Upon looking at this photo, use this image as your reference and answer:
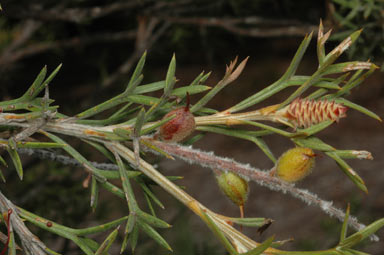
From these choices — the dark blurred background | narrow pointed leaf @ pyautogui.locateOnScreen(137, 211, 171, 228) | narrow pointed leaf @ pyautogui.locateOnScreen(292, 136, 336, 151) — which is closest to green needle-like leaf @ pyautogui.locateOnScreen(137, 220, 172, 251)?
narrow pointed leaf @ pyautogui.locateOnScreen(137, 211, 171, 228)

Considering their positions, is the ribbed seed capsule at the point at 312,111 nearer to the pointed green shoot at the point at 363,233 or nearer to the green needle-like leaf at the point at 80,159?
the pointed green shoot at the point at 363,233

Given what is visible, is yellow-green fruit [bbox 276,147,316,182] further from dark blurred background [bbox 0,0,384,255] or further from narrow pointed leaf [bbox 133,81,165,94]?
dark blurred background [bbox 0,0,384,255]

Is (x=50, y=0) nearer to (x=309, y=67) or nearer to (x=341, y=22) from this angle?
(x=341, y=22)

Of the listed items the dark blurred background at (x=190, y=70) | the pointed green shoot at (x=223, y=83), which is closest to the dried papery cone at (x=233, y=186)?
the pointed green shoot at (x=223, y=83)

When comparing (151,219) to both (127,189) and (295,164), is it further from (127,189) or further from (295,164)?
(295,164)

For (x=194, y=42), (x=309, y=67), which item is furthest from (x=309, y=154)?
(x=309, y=67)

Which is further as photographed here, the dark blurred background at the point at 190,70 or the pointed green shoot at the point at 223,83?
the dark blurred background at the point at 190,70
